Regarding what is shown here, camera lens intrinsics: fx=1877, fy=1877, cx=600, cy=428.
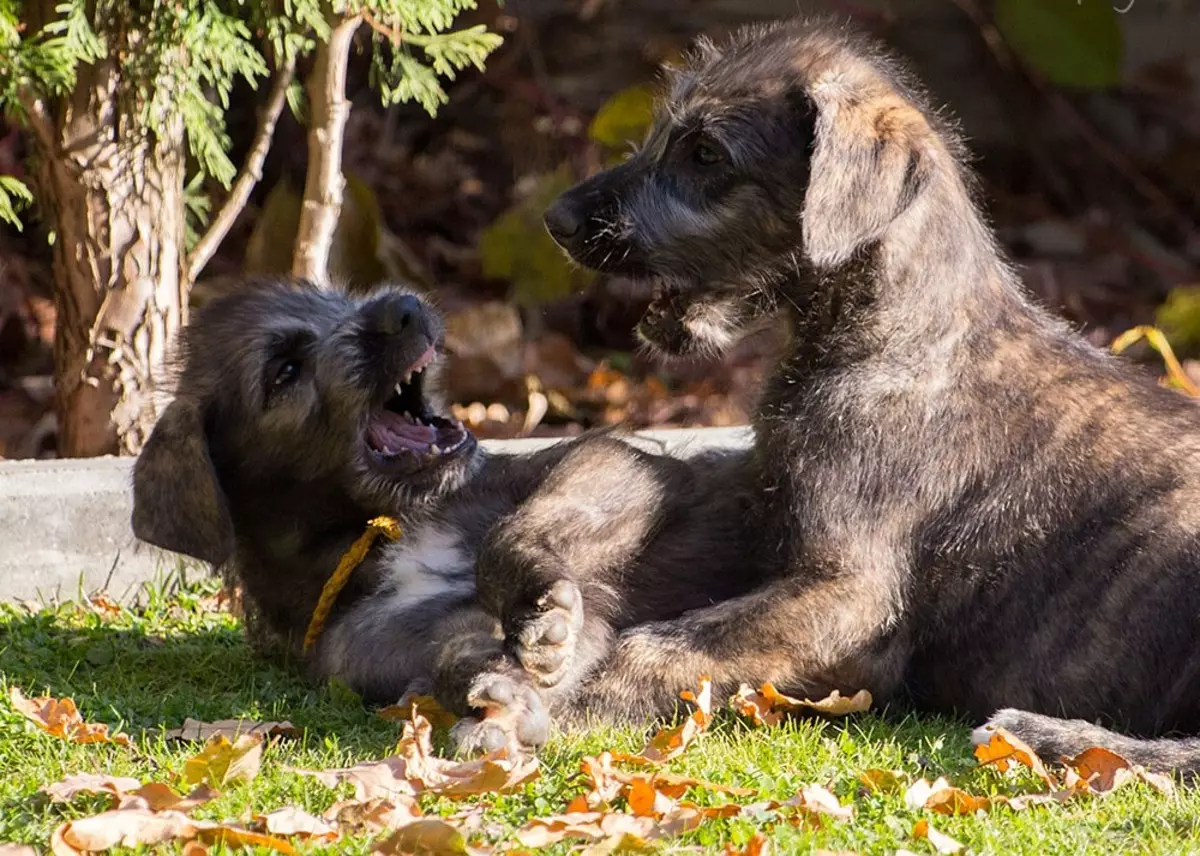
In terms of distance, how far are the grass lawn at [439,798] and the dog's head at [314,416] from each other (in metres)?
0.56

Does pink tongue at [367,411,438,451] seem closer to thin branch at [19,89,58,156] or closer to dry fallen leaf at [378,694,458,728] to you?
dry fallen leaf at [378,694,458,728]

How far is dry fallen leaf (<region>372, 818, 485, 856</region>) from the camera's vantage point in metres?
3.90

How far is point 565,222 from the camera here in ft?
18.5

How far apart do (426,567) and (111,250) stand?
223cm

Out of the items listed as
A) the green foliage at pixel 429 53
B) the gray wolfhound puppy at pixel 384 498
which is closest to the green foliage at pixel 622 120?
the green foliage at pixel 429 53

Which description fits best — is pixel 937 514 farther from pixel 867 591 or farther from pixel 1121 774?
pixel 1121 774

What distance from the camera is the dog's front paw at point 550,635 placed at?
16.0 ft

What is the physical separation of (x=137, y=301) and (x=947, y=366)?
3.30m

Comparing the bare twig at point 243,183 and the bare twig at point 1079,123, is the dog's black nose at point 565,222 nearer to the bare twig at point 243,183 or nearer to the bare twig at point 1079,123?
the bare twig at point 243,183

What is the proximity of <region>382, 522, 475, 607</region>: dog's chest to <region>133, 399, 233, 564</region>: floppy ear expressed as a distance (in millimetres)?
499

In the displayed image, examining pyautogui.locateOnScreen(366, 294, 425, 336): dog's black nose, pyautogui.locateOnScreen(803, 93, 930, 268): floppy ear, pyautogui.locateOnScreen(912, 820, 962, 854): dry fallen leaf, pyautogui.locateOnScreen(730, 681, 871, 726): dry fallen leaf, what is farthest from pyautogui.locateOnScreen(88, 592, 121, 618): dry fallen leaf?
pyautogui.locateOnScreen(912, 820, 962, 854): dry fallen leaf

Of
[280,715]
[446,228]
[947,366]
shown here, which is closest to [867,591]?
[947,366]

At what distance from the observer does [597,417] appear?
30.7 ft

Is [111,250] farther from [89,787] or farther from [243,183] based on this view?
[89,787]
